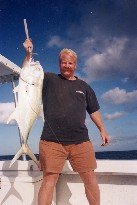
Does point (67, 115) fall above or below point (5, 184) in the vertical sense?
above

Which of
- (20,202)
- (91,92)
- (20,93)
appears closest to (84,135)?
(91,92)

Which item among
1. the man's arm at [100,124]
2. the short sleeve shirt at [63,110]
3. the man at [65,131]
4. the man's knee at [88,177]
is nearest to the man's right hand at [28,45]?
A: the man at [65,131]

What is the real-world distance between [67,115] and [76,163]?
0.65 metres

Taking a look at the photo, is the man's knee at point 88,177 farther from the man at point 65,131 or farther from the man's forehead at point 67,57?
the man's forehead at point 67,57

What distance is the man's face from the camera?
12.4ft

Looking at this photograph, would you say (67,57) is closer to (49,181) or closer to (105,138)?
(105,138)

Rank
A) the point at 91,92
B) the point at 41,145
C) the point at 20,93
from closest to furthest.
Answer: the point at 20,93 → the point at 41,145 → the point at 91,92

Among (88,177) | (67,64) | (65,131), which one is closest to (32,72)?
(67,64)

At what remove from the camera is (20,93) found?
3455 millimetres

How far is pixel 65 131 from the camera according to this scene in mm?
3684

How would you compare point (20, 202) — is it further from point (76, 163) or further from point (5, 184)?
point (76, 163)

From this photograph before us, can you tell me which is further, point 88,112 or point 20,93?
point 88,112

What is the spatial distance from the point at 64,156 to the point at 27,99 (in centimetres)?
89

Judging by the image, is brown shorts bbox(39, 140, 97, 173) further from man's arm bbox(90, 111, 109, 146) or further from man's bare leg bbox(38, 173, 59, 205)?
man's arm bbox(90, 111, 109, 146)
